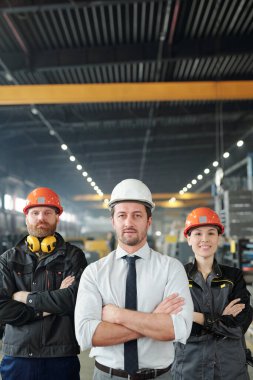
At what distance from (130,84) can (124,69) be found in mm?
537

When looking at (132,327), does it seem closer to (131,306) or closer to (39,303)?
(131,306)

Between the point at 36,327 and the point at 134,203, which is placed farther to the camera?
the point at 36,327

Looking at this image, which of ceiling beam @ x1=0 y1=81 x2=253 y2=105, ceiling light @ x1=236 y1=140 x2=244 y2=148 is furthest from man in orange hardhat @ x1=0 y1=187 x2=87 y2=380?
ceiling light @ x1=236 y1=140 x2=244 y2=148

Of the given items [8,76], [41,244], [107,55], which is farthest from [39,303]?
[8,76]

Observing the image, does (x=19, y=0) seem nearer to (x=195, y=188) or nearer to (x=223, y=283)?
(x=223, y=283)

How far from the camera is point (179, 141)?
17.0 m

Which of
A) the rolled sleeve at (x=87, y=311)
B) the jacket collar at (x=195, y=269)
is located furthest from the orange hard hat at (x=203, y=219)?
the rolled sleeve at (x=87, y=311)

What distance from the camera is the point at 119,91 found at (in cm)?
912

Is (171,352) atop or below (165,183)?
below

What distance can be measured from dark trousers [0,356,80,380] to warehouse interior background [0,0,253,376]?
17.9 feet

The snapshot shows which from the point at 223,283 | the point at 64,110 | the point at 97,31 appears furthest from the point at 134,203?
the point at 64,110

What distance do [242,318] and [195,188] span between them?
1062 inches

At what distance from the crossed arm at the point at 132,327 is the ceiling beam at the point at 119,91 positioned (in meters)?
7.68

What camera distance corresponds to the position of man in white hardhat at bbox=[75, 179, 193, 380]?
1.90 m
